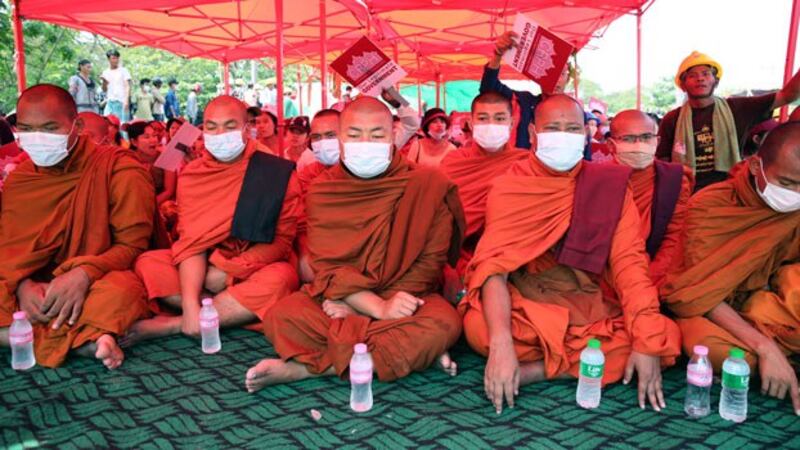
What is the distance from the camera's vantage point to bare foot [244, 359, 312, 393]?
107 inches

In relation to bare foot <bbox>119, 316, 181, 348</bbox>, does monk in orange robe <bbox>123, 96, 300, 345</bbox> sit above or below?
above

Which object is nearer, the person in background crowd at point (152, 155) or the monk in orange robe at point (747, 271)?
the monk in orange robe at point (747, 271)

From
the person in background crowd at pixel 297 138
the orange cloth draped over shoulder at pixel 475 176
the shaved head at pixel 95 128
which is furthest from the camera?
the person in background crowd at pixel 297 138

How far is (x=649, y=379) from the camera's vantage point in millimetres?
2545

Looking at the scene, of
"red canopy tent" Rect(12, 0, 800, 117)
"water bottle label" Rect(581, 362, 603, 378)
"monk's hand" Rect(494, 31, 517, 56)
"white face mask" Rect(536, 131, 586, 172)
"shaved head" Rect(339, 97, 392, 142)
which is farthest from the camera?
"red canopy tent" Rect(12, 0, 800, 117)

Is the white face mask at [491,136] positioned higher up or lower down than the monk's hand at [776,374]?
higher up

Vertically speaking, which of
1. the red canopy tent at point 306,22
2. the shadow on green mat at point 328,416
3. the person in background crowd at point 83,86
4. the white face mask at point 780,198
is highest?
the red canopy tent at point 306,22

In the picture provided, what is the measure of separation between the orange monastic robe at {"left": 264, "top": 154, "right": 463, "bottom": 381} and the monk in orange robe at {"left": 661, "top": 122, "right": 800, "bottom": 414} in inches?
44.7

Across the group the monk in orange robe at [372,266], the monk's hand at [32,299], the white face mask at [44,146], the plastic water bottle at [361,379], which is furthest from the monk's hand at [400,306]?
the white face mask at [44,146]

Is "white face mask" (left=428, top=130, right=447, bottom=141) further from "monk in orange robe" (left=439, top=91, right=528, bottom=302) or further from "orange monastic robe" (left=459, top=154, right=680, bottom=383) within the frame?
"orange monastic robe" (left=459, top=154, right=680, bottom=383)

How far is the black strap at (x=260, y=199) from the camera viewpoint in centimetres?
359

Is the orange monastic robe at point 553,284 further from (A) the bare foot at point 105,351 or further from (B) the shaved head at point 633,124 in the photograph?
(A) the bare foot at point 105,351

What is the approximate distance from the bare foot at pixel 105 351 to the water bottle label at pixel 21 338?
23 centimetres

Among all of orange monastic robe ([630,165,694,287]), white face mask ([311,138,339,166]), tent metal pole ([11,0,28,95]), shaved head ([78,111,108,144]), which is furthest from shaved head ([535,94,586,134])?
tent metal pole ([11,0,28,95])
